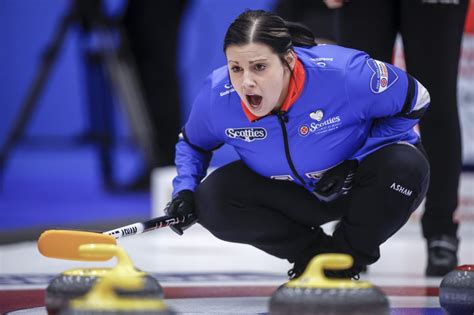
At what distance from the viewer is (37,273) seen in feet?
11.1

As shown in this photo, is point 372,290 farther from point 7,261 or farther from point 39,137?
point 39,137

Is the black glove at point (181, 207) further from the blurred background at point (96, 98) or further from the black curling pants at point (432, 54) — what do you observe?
the blurred background at point (96, 98)

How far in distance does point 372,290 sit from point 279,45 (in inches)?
33.1

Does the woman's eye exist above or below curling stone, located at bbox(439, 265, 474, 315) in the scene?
above

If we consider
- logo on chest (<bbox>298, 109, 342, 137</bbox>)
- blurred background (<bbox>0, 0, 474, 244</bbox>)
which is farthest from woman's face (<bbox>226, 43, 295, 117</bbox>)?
blurred background (<bbox>0, 0, 474, 244</bbox>)

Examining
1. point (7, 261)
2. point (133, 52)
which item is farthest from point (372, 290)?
point (133, 52)

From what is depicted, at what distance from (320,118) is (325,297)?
871 mm

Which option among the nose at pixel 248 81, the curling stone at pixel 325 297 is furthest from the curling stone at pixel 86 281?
the nose at pixel 248 81

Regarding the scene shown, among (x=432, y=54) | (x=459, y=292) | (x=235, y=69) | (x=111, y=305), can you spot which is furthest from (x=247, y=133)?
(x=111, y=305)

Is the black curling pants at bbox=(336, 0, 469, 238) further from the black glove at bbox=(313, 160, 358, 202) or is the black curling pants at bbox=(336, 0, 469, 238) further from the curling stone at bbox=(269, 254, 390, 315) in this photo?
the curling stone at bbox=(269, 254, 390, 315)

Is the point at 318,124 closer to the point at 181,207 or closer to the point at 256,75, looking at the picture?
the point at 256,75

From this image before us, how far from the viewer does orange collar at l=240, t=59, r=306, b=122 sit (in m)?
2.59

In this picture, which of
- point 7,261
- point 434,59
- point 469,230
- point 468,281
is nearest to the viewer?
point 468,281

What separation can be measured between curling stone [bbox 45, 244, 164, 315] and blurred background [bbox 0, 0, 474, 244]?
3.05 meters
